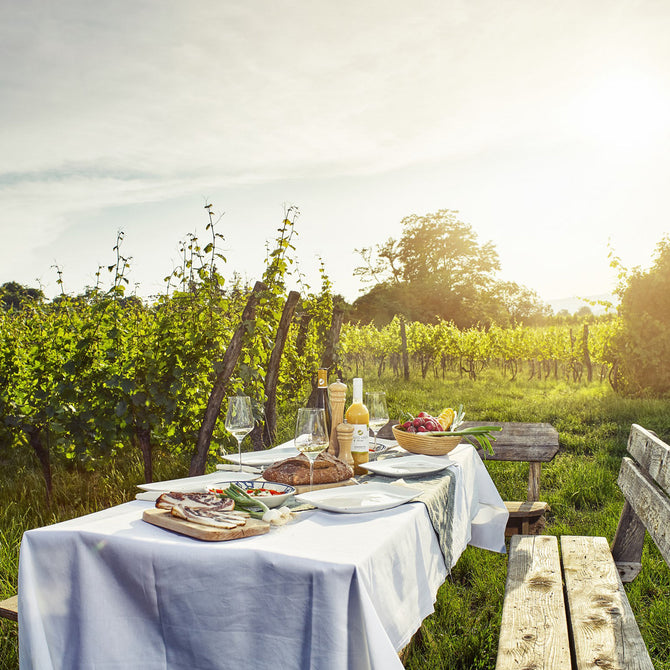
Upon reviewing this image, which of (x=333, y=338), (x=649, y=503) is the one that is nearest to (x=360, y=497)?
(x=649, y=503)

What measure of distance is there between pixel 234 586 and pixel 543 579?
1486 millimetres

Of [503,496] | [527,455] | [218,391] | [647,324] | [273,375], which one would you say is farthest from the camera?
[647,324]

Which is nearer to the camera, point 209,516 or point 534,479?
point 209,516

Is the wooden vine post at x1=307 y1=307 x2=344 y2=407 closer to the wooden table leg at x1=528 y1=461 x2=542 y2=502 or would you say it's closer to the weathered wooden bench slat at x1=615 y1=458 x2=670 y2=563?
the wooden table leg at x1=528 y1=461 x2=542 y2=502

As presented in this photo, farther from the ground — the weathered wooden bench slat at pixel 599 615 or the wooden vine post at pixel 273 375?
the wooden vine post at pixel 273 375

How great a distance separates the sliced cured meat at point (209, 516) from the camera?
140cm

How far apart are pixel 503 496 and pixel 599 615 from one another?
3.13m

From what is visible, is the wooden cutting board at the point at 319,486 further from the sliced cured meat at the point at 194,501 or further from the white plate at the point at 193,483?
the sliced cured meat at the point at 194,501

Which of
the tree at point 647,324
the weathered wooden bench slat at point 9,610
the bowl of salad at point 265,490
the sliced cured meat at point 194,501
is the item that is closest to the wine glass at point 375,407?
the bowl of salad at point 265,490

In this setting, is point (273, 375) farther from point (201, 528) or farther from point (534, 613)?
point (201, 528)

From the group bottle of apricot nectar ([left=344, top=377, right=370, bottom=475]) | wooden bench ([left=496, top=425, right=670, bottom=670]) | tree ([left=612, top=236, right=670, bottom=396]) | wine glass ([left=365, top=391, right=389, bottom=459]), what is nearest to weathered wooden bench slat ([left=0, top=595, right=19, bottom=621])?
bottle of apricot nectar ([left=344, top=377, right=370, bottom=475])

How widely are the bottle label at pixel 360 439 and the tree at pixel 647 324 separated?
8.12m

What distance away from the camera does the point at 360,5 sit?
15.0 feet

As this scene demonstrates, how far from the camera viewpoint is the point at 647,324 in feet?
29.2
